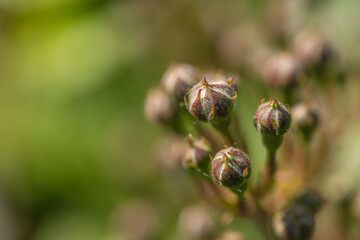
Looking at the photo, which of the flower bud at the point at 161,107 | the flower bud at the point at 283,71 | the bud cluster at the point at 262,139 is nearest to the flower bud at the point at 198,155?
the bud cluster at the point at 262,139

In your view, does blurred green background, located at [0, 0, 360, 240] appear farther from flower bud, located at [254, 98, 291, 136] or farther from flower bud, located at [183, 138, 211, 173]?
flower bud, located at [254, 98, 291, 136]

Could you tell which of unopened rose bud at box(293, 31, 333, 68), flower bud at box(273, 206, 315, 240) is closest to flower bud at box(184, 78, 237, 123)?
flower bud at box(273, 206, 315, 240)

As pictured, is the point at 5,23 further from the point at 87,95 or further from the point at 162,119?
the point at 162,119

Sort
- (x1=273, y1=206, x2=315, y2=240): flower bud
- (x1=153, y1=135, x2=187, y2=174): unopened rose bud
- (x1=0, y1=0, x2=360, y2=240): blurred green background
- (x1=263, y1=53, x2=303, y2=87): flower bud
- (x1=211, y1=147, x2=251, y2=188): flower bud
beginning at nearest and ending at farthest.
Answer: (x1=211, y1=147, x2=251, y2=188): flower bud, (x1=273, y1=206, x2=315, y2=240): flower bud, (x1=263, y1=53, x2=303, y2=87): flower bud, (x1=153, y1=135, x2=187, y2=174): unopened rose bud, (x1=0, y1=0, x2=360, y2=240): blurred green background

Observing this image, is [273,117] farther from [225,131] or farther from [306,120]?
[306,120]

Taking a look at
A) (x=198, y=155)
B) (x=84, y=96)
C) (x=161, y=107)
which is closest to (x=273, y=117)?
(x=198, y=155)

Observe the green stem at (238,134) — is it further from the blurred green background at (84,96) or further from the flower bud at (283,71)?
the blurred green background at (84,96)
